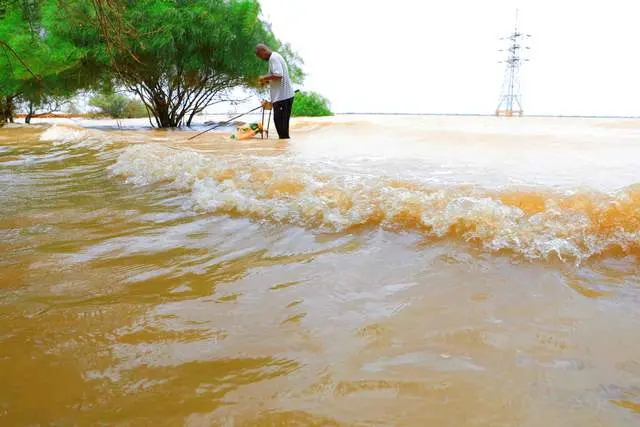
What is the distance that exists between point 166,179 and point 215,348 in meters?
3.34

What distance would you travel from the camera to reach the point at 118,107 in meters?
26.0

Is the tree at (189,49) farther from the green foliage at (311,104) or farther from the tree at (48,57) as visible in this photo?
the green foliage at (311,104)

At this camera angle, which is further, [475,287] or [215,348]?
[475,287]

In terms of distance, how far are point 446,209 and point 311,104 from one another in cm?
2237

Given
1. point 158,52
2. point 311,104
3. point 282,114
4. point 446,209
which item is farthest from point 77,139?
point 311,104

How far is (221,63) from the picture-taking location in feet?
47.6

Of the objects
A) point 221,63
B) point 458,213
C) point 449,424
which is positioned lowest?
point 449,424

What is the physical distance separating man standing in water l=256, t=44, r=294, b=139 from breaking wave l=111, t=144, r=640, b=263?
5.21 metres

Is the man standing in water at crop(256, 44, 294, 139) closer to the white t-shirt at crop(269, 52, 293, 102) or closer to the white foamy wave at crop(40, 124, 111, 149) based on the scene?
the white t-shirt at crop(269, 52, 293, 102)

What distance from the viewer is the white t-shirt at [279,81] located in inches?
341

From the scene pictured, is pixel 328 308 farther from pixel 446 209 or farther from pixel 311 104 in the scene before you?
pixel 311 104

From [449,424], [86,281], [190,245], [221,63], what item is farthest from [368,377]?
[221,63]

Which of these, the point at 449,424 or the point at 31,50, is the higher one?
the point at 31,50

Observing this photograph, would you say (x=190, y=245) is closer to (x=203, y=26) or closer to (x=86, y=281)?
(x=86, y=281)
